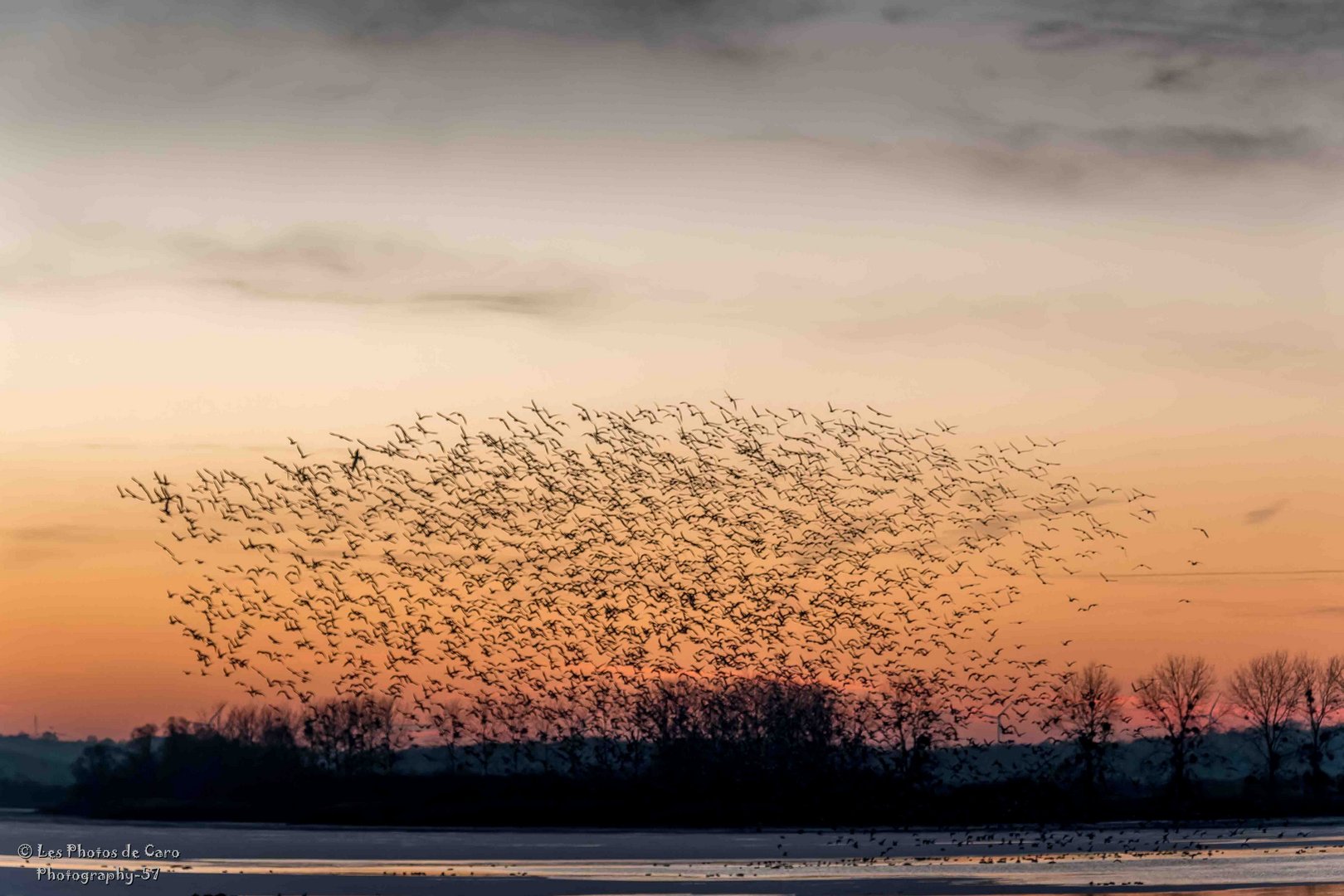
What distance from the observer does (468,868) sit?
64.6m

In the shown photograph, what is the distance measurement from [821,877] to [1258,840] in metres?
35.9

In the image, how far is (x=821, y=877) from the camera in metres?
58.5

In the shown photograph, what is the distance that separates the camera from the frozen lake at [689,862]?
54.8 m

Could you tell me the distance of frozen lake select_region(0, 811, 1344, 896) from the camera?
180 feet

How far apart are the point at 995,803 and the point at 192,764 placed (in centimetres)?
8810

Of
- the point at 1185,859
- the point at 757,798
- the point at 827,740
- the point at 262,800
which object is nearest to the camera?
the point at 1185,859

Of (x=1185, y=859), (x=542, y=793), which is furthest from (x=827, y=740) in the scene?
(x=1185, y=859)

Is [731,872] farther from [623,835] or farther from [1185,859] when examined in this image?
[623,835]

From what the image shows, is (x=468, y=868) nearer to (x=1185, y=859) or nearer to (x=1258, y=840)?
(x=1185, y=859)

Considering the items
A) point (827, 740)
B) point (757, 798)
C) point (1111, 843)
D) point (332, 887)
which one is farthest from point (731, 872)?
point (827, 740)

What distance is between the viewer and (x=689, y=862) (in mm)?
68125

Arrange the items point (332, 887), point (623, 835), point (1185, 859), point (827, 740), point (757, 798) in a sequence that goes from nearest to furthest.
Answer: point (332, 887)
point (1185, 859)
point (623, 835)
point (757, 798)
point (827, 740)

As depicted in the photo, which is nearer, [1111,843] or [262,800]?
[1111,843]

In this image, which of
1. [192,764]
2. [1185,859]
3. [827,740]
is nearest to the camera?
[1185,859]
